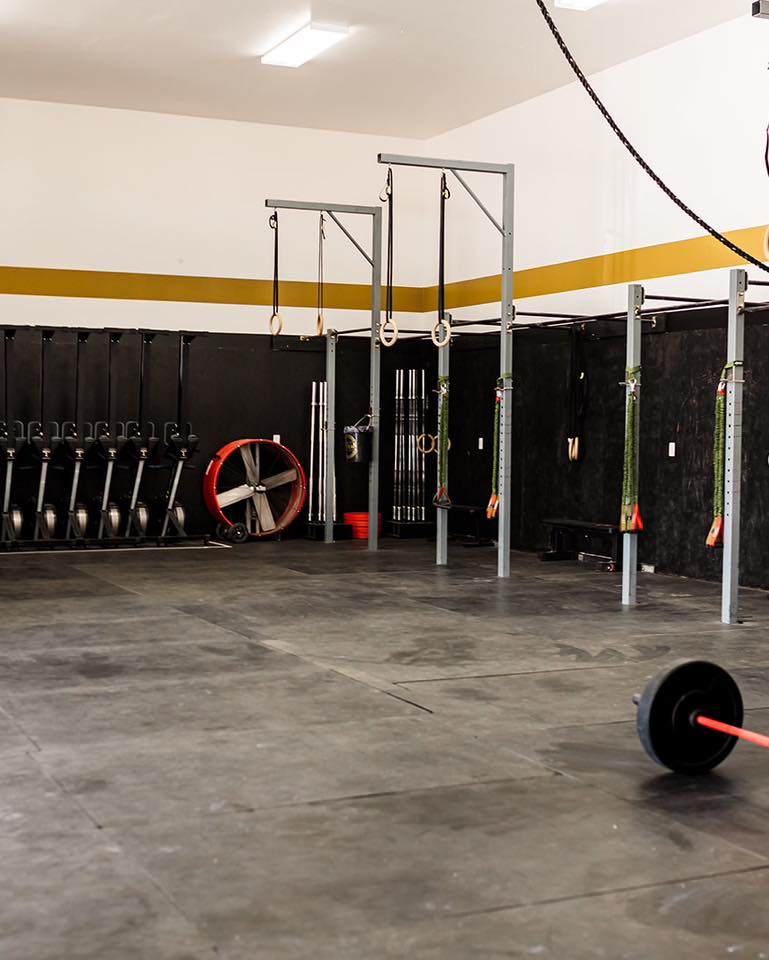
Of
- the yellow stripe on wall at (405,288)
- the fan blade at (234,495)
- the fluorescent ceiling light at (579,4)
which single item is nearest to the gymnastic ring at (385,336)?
the yellow stripe on wall at (405,288)

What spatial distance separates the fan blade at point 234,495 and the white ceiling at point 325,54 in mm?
3605

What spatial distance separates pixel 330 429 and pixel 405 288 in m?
2.42

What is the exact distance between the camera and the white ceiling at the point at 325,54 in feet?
30.1

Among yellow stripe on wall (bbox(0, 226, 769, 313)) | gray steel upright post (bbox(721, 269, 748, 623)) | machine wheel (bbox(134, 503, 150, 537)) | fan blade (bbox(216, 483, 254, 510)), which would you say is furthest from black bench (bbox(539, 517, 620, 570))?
machine wheel (bbox(134, 503, 150, 537))

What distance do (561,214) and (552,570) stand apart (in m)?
3.32

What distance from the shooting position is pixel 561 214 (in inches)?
440

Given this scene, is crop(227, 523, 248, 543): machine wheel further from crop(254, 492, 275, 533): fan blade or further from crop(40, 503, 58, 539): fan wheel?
crop(40, 503, 58, 539): fan wheel

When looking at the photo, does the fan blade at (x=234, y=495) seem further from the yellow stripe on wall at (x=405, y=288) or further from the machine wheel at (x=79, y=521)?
the yellow stripe on wall at (x=405, y=288)

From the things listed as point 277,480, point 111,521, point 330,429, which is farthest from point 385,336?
point 111,521

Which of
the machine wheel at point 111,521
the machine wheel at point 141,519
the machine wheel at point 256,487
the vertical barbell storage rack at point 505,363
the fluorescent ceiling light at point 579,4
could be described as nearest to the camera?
the fluorescent ceiling light at point 579,4

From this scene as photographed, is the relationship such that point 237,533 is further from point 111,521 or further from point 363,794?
point 363,794

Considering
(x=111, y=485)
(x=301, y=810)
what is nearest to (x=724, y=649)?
(x=301, y=810)

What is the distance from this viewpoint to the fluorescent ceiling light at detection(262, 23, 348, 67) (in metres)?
9.66

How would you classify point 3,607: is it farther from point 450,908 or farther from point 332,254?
point 332,254
